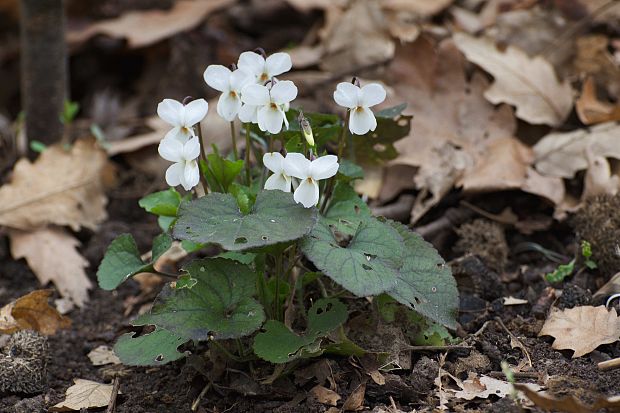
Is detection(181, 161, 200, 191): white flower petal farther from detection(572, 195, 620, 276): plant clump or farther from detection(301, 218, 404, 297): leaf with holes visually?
detection(572, 195, 620, 276): plant clump

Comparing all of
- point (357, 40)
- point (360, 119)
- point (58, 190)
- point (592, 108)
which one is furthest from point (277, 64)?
point (357, 40)

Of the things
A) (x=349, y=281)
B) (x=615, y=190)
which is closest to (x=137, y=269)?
(x=349, y=281)

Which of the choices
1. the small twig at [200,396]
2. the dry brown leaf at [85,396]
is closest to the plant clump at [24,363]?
the dry brown leaf at [85,396]

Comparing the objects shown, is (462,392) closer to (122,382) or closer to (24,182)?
(122,382)

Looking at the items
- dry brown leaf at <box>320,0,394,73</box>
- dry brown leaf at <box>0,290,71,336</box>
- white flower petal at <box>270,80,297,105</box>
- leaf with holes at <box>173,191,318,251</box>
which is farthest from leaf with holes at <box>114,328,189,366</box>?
dry brown leaf at <box>320,0,394,73</box>

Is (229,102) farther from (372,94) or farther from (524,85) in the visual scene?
(524,85)

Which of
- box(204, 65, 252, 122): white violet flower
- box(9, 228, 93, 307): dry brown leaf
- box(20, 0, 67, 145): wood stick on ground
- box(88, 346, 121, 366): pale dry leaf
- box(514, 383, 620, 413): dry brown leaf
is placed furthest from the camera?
box(20, 0, 67, 145): wood stick on ground
